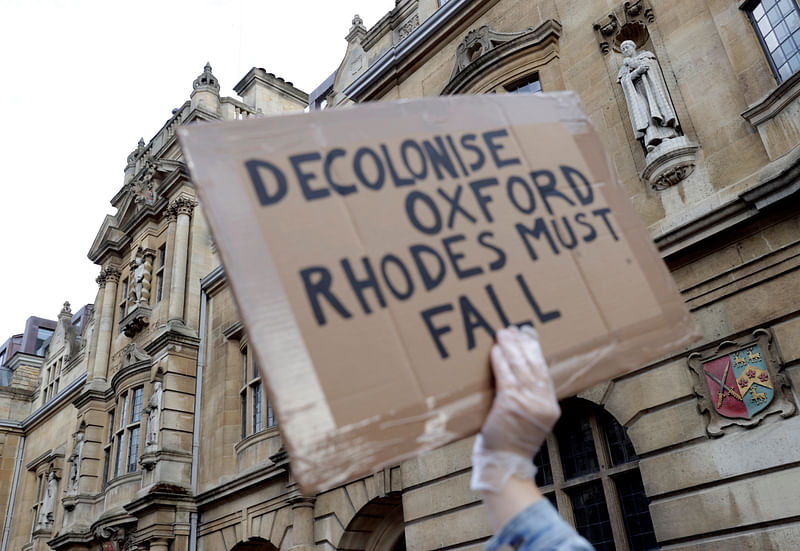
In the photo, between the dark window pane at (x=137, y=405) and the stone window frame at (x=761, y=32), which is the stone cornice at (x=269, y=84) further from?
the stone window frame at (x=761, y=32)

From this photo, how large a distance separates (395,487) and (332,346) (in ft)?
31.2

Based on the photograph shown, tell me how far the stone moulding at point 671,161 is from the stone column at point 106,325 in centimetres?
1893

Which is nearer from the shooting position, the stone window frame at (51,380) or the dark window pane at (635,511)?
the dark window pane at (635,511)

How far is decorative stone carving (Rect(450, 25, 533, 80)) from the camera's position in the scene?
38.6 feet

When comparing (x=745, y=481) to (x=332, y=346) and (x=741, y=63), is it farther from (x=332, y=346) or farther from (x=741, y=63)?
(x=332, y=346)

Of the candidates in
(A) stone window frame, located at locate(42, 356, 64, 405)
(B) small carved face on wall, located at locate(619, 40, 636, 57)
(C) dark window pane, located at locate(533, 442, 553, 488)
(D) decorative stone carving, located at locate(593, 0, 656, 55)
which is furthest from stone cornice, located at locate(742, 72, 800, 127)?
(A) stone window frame, located at locate(42, 356, 64, 405)

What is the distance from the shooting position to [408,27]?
47.9 feet

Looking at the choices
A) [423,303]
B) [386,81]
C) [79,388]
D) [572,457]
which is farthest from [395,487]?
[79,388]

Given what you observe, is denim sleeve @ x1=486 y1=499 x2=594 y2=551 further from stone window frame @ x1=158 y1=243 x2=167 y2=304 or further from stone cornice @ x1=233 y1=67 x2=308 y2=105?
stone cornice @ x1=233 y1=67 x2=308 y2=105

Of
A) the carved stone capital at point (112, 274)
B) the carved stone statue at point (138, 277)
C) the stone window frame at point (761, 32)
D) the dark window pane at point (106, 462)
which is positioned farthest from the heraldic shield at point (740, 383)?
the carved stone capital at point (112, 274)

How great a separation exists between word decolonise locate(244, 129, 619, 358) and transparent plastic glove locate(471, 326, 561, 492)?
1.15ft

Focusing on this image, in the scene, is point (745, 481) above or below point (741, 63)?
below

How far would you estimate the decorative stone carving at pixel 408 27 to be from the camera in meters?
14.4

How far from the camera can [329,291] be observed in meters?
2.53
